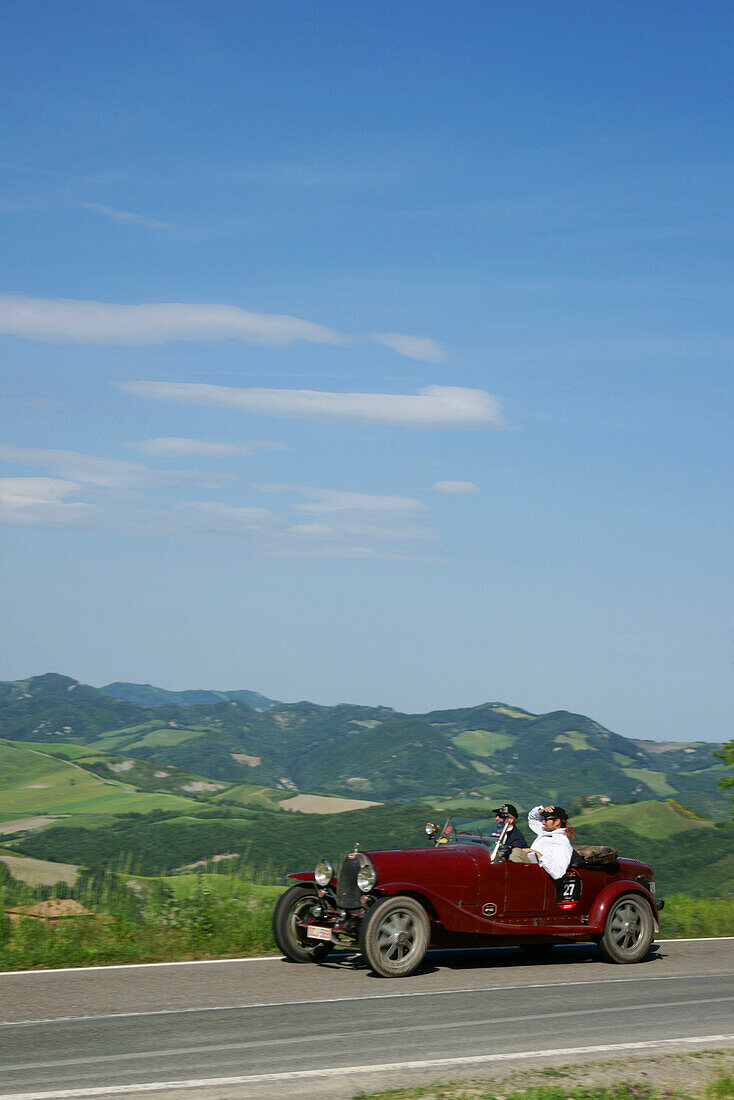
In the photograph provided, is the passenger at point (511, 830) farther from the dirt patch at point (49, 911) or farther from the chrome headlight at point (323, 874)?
the dirt patch at point (49, 911)

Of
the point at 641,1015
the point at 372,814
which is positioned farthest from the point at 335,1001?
the point at 372,814

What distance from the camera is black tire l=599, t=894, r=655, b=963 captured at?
13.2 metres

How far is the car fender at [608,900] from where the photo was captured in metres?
13.1

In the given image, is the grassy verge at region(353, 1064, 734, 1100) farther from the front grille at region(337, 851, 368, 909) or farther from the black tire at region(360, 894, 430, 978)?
the front grille at region(337, 851, 368, 909)

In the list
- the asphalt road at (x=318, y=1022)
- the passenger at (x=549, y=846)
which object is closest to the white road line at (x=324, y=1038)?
the asphalt road at (x=318, y=1022)

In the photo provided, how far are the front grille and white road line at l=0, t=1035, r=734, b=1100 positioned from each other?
12.8 feet

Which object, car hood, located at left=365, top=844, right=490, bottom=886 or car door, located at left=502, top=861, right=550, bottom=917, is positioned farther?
car door, located at left=502, top=861, right=550, bottom=917

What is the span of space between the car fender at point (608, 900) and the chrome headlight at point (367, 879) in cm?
275

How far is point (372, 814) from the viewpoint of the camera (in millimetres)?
174500

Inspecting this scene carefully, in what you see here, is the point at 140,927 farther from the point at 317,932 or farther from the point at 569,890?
the point at 569,890

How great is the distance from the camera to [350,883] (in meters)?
12.5

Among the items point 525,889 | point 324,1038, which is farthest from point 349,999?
point 525,889

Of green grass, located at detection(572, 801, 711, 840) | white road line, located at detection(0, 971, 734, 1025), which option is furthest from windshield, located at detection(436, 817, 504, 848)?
green grass, located at detection(572, 801, 711, 840)

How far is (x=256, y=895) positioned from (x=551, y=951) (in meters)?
3.76
